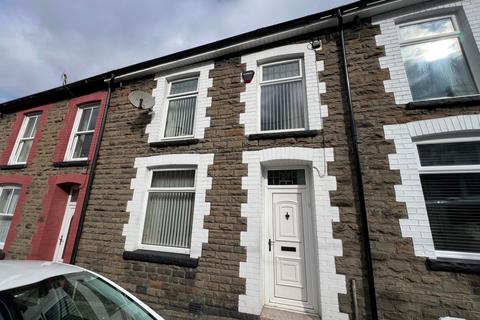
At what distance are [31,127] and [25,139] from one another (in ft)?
1.72

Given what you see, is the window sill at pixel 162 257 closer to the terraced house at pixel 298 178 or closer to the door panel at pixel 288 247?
the terraced house at pixel 298 178

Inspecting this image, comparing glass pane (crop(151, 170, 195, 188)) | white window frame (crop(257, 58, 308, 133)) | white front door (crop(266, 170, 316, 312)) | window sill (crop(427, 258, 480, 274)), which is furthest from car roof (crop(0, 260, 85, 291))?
window sill (crop(427, 258, 480, 274))

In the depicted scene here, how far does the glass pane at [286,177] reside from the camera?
442cm

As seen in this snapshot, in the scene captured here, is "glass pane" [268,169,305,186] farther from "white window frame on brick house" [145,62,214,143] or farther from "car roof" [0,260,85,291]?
"car roof" [0,260,85,291]

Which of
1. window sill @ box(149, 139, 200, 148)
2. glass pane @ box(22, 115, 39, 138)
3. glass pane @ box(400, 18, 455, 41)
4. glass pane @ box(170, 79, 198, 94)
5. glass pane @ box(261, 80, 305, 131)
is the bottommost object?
window sill @ box(149, 139, 200, 148)

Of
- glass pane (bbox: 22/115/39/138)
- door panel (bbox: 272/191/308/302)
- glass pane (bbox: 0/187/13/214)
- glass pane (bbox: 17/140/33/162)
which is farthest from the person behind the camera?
glass pane (bbox: 22/115/39/138)

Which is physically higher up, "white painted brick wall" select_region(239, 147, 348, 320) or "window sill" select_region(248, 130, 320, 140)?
"window sill" select_region(248, 130, 320, 140)

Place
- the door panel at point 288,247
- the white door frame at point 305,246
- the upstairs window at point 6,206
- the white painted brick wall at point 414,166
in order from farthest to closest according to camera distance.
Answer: the upstairs window at point 6,206
the door panel at point 288,247
the white door frame at point 305,246
the white painted brick wall at point 414,166

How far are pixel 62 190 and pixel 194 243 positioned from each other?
16.2ft

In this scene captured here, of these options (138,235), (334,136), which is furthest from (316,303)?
(138,235)

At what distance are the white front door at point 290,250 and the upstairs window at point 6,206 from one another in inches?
324

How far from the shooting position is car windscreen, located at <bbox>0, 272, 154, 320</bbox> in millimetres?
1502

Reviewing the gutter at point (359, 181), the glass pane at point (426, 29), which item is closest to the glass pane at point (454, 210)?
the gutter at point (359, 181)

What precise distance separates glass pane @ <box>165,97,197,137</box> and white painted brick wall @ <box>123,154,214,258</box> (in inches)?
31.3
